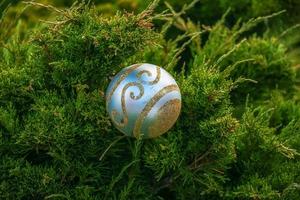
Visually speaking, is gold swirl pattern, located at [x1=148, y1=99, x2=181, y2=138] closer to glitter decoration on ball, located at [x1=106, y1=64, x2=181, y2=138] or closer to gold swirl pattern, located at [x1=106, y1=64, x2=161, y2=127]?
glitter decoration on ball, located at [x1=106, y1=64, x2=181, y2=138]

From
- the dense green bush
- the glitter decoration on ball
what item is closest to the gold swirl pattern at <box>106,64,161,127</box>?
the glitter decoration on ball

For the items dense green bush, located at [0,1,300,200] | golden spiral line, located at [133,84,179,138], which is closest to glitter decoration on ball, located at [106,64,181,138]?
golden spiral line, located at [133,84,179,138]

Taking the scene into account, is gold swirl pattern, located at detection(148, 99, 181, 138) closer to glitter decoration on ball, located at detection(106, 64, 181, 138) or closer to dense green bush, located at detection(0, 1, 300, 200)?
glitter decoration on ball, located at detection(106, 64, 181, 138)

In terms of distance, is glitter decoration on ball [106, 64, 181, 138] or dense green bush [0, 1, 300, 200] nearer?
glitter decoration on ball [106, 64, 181, 138]

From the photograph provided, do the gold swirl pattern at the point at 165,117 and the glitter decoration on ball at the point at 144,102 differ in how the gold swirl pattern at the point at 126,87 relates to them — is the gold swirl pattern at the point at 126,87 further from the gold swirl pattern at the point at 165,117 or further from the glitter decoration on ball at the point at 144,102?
the gold swirl pattern at the point at 165,117

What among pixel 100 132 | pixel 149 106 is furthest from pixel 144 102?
pixel 100 132

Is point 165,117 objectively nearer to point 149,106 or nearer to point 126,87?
point 149,106

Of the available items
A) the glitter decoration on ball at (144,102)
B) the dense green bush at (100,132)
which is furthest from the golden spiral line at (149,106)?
the dense green bush at (100,132)

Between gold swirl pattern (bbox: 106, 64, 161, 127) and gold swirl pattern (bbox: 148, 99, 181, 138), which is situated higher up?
gold swirl pattern (bbox: 106, 64, 161, 127)
